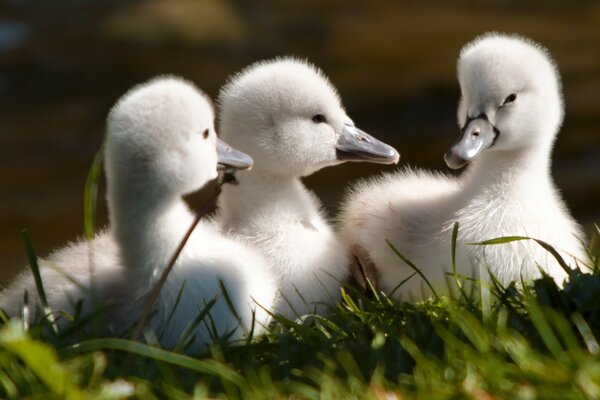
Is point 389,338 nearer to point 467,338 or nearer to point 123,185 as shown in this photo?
point 467,338

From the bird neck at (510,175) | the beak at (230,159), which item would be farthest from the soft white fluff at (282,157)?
the bird neck at (510,175)

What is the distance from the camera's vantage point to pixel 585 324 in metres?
3.60

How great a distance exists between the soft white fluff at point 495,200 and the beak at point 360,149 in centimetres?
18

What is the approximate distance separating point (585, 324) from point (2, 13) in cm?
1112

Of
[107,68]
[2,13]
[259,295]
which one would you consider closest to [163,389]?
[259,295]

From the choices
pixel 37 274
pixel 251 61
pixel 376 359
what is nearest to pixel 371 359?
pixel 376 359

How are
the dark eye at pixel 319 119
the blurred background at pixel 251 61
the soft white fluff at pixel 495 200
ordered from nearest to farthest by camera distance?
the soft white fluff at pixel 495 200, the dark eye at pixel 319 119, the blurred background at pixel 251 61

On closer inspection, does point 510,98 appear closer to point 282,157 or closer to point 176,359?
point 282,157

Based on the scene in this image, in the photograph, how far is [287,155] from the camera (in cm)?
513

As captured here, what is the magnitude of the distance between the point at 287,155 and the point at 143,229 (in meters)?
0.98

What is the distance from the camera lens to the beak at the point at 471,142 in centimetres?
491

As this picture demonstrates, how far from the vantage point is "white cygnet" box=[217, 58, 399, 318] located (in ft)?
16.3

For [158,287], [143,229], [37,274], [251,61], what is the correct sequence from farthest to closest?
[251,61] → [143,229] → [37,274] → [158,287]

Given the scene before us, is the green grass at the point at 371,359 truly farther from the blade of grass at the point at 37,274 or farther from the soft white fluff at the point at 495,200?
the soft white fluff at the point at 495,200
